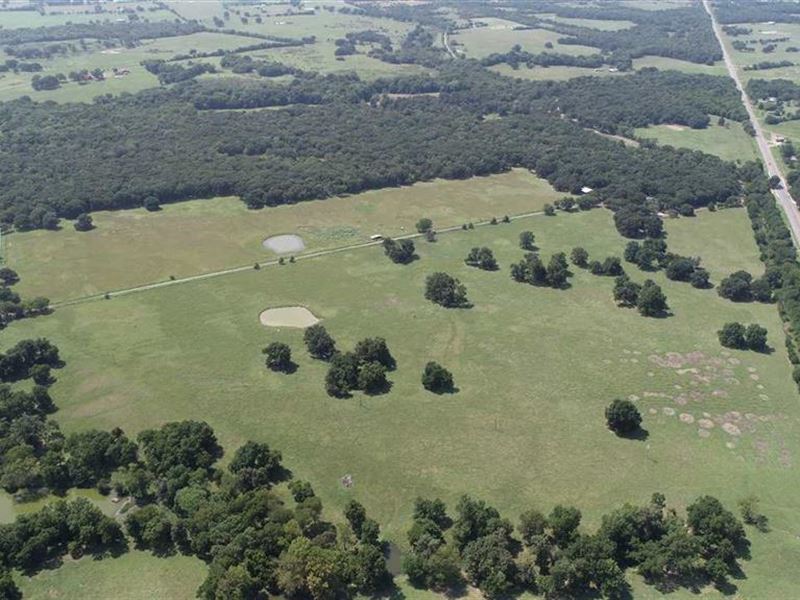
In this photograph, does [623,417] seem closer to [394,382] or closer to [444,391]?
[444,391]

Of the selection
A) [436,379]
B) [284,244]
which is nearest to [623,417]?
[436,379]

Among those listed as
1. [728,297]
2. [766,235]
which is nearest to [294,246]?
[728,297]

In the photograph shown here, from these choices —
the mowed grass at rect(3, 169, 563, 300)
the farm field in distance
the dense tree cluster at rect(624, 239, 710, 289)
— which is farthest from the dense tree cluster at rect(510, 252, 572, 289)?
the mowed grass at rect(3, 169, 563, 300)

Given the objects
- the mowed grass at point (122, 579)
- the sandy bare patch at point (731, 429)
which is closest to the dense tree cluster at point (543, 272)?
the sandy bare patch at point (731, 429)

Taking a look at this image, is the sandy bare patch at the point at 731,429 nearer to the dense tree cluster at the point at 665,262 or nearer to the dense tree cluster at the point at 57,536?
the dense tree cluster at the point at 665,262

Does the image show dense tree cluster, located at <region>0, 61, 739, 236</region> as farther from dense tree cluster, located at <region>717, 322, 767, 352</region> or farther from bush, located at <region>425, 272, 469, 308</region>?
bush, located at <region>425, 272, 469, 308</region>
